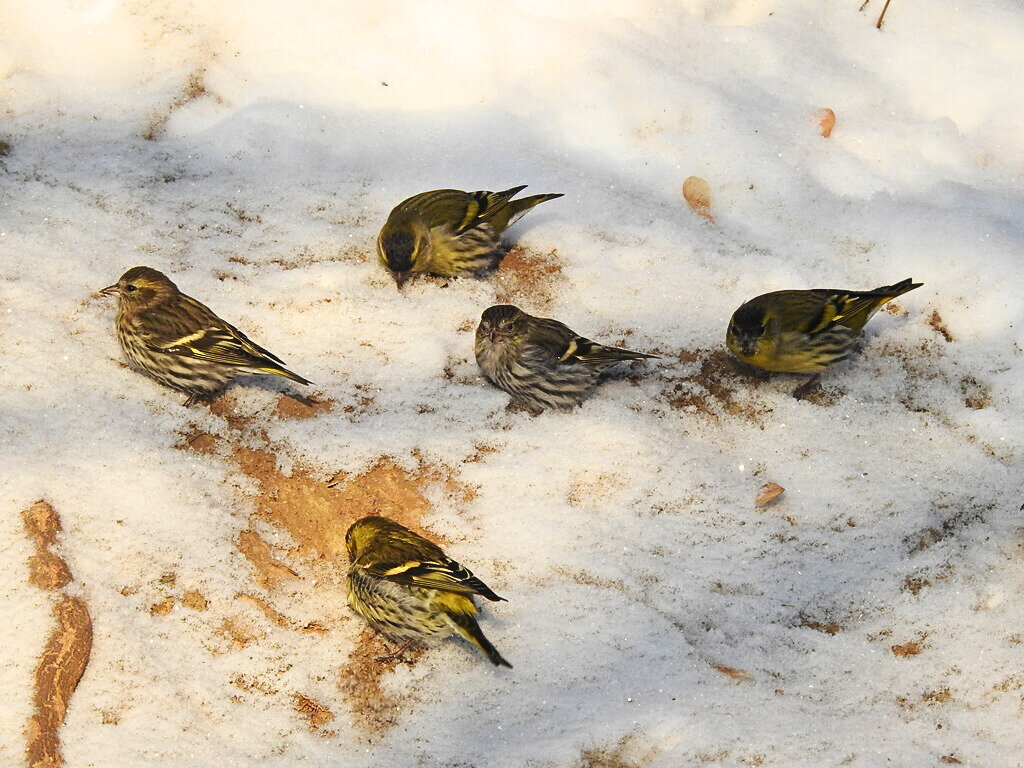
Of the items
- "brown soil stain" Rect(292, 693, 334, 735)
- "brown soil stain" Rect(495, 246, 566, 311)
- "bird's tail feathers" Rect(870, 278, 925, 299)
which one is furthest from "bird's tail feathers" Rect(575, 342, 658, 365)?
"brown soil stain" Rect(292, 693, 334, 735)

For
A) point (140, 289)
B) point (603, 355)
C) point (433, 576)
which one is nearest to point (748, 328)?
point (603, 355)

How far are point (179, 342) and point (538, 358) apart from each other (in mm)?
1653

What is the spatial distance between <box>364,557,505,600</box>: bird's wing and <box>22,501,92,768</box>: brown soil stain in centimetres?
103

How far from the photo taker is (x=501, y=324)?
15.8 feet

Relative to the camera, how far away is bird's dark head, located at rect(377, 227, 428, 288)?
522 centimetres

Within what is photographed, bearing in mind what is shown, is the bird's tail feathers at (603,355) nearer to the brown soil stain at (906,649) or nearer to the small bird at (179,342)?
the small bird at (179,342)

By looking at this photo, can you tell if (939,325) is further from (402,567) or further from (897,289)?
(402,567)

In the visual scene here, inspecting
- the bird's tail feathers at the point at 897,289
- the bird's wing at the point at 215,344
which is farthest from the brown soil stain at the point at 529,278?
the bird's tail feathers at the point at 897,289

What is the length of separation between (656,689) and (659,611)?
391mm

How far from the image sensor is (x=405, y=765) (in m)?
3.44

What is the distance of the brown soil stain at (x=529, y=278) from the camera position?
5473 millimetres

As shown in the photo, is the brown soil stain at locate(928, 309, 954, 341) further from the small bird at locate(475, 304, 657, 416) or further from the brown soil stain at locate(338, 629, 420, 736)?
the brown soil stain at locate(338, 629, 420, 736)

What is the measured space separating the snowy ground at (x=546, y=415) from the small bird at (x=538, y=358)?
0.47 ft

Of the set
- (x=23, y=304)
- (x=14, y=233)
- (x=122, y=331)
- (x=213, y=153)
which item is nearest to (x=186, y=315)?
(x=122, y=331)
